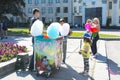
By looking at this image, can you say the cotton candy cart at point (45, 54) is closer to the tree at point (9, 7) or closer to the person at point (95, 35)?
the person at point (95, 35)

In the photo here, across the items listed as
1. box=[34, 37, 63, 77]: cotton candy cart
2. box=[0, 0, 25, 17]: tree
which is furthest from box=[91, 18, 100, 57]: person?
box=[0, 0, 25, 17]: tree

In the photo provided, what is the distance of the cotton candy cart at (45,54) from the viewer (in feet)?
31.2

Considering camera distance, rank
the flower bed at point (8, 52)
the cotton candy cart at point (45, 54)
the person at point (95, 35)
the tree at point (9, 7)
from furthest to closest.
Result: 1. the tree at point (9, 7)
2. the person at point (95, 35)
3. the flower bed at point (8, 52)
4. the cotton candy cart at point (45, 54)

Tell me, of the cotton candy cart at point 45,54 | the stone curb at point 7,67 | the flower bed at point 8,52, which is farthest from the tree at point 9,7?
the cotton candy cart at point 45,54

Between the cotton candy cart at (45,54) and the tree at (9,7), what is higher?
the tree at (9,7)

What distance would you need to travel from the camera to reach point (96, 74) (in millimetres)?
10281

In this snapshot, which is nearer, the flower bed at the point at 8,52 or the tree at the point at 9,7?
the flower bed at the point at 8,52

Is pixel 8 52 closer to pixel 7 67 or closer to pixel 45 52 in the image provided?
pixel 7 67

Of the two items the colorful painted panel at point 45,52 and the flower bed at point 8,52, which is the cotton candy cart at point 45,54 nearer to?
the colorful painted panel at point 45,52

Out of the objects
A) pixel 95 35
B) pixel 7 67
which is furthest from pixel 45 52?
pixel 95 35

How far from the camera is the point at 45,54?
9.53m

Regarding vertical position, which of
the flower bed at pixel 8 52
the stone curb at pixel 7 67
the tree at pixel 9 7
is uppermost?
the tree at pixel 9 7

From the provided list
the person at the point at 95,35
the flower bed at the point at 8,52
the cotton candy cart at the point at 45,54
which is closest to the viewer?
the cotton candy cart at the point at 45,54

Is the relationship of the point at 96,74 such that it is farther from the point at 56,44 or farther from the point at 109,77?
the point at 56,44
